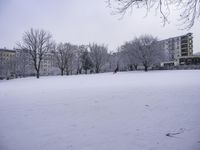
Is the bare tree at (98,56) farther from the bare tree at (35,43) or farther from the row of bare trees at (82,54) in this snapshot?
the bare tree at (35,43)


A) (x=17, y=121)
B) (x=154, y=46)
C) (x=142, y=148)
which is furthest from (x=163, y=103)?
(x=154, y=46)

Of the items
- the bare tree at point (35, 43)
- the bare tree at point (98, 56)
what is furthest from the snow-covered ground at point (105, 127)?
the bare tree at point (98, 56)

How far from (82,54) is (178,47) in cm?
7385

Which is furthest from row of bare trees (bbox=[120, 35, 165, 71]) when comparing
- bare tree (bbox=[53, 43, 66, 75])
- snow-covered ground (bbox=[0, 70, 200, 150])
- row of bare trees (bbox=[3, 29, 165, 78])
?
snow-covered ground (bbox=[0, 70, 200, 150])

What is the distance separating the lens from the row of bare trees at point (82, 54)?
55656 mm

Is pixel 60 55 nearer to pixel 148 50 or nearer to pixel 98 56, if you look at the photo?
pixel 98 56

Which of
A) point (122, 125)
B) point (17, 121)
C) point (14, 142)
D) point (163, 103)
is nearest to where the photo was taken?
point (14, 142)

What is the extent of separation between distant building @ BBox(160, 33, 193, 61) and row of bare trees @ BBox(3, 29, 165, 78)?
49.6 metres

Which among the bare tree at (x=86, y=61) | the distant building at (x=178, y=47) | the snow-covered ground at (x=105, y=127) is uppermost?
the distant building at (x=178, y=47)

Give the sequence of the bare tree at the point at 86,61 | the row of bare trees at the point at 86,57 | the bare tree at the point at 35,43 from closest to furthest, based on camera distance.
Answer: the bare tree at the point at 35,43, the row of bare trees at the point at 86,57, the bare tree at the point at 86,61

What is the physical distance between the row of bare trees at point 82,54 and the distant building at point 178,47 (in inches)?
1955

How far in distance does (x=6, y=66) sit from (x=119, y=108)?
277ft

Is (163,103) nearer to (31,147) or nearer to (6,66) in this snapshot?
(31,147)

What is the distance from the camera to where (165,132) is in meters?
5.62
